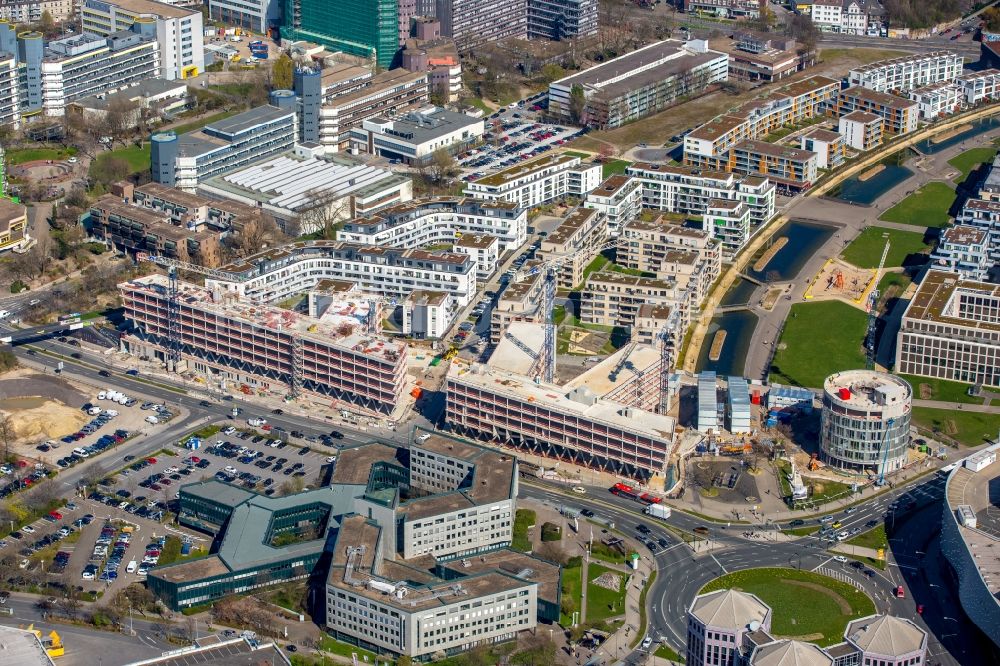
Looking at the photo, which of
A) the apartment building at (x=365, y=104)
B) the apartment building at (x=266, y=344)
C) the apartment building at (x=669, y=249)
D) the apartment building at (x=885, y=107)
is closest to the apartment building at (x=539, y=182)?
the apartment building at (x=669, y=249)

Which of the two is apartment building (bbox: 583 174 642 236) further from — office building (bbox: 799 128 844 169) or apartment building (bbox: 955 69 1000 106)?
apartment building (bbox: 955 69 1000 106)

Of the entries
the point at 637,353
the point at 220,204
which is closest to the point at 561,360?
the point at 637,353

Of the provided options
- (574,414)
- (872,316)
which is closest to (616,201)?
(872,316)

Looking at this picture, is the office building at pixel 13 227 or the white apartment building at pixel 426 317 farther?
the office building at pixel 13 227

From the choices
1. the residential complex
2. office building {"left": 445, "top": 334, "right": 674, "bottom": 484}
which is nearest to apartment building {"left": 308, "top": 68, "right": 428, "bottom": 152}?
office building {"left": 445, "top": 334, "right": 674, "bottom": 484}

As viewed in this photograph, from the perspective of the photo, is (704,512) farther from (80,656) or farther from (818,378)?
(80,656)

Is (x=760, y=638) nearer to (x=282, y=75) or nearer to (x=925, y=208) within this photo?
(x=925, y=208)

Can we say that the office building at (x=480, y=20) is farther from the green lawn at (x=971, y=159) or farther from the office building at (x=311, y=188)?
the green lawn at (x=971, y=159)
